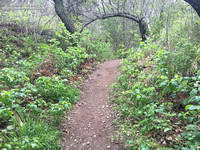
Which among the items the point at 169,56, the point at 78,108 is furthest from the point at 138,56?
the point at 78,108

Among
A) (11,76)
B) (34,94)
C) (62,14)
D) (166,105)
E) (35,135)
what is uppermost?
(62,14)

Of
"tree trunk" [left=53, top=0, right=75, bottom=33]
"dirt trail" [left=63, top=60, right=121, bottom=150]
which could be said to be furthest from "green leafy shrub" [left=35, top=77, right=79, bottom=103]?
"tree trunk" [left=53, top=0, right=75, bottom=33]

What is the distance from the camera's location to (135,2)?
14.2 metres

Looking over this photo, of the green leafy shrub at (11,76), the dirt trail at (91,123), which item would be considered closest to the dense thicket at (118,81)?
the green leafy shrub at (11,76)

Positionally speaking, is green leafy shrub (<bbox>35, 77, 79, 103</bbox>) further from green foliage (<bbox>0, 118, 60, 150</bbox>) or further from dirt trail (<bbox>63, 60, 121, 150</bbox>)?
green foliage (<bbox>0, 118, 60, 150</bbox>)

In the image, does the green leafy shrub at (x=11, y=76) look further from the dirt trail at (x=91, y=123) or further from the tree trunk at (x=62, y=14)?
the tree trunk at (x=62, y=14)

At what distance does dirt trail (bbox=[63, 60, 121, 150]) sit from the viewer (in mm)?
3998

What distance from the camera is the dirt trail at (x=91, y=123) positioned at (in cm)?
400

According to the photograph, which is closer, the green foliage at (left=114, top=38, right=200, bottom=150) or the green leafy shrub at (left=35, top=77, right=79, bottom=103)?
the green foliage at (left=114, top=38, right=200, bottom=150)

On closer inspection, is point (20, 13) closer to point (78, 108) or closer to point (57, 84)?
point (57, 84)

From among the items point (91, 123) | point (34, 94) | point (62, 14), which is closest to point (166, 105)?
point (91, 123)

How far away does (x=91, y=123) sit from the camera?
15.8 ft

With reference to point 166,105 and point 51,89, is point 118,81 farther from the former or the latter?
point 166,105

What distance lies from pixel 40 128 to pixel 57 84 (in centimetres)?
191
